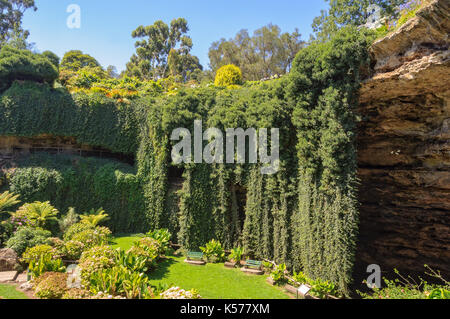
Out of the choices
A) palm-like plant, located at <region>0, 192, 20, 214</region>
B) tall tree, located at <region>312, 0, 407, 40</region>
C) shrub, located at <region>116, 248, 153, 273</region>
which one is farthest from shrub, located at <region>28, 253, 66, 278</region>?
tall tree, located at <region>312, 0, 407, 40</region>

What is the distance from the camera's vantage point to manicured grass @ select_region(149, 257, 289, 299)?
27.6ft

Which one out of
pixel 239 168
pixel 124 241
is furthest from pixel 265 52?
pixel 124 241

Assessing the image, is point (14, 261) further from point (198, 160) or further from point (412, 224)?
point (412, 224)

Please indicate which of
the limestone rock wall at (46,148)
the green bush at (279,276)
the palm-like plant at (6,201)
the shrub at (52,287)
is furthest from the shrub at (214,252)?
the palm-like plant at (6,201)

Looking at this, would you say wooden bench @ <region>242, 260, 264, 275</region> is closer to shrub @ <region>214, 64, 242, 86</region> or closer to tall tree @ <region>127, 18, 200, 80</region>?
shrub @ <region>214, 64, 242, 86</region>

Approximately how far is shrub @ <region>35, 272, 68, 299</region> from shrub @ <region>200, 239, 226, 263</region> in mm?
5344

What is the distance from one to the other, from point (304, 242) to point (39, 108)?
14.2 meters

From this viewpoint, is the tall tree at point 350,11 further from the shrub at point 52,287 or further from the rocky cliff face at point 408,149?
the shrub at point 52,287

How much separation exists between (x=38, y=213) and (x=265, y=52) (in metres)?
28.0

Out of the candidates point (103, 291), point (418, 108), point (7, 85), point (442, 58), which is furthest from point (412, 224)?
point (7, 85)

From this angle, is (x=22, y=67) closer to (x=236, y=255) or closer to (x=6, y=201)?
(x=6, y=201)

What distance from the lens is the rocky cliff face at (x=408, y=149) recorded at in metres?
7.51

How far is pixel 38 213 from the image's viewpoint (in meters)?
11.6

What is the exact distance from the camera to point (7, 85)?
13531 mm
